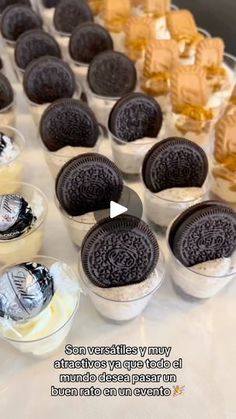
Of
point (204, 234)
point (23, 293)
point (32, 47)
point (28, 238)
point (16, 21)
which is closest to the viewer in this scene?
point (23, 293)

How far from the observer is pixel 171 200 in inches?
55.7

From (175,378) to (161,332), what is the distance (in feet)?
0.45

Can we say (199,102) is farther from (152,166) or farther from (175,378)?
(175,378)

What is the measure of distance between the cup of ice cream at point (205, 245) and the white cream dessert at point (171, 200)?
0.16m

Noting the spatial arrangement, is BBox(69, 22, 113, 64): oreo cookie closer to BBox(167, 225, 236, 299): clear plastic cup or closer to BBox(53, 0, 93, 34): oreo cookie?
BBox(53, 0, 93, 34): oreo cookie

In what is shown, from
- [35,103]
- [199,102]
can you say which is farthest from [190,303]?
[35,103]

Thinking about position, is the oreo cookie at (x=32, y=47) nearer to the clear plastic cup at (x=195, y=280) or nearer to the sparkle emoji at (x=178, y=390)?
the clear plastic cup at (x=195, y=280)

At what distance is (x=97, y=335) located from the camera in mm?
1301

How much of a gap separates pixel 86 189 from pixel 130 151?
1.23 feet

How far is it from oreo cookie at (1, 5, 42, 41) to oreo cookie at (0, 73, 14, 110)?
548 mm

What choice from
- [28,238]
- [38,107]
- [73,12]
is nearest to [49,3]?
[73,12]

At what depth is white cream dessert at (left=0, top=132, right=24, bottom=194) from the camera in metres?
1.63

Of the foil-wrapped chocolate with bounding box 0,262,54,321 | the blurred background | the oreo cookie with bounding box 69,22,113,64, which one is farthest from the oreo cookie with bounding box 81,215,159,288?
the blurred background

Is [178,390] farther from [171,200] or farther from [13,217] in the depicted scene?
[13,217]
